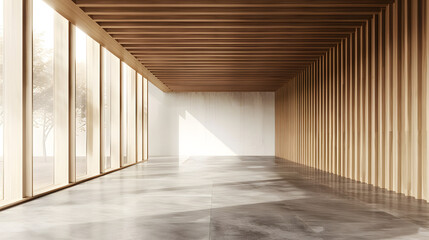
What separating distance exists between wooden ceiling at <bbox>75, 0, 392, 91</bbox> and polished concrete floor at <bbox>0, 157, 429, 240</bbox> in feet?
10.7

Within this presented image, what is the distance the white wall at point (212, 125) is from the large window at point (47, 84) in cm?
628

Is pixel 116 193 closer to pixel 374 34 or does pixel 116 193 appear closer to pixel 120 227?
pixel 120 227

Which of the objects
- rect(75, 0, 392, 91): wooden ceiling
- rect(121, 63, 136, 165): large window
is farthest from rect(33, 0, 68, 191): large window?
rect(121, 63, 136, 165): large window

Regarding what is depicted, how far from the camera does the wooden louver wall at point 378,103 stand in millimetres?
5773

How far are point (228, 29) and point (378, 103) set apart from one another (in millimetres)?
3461

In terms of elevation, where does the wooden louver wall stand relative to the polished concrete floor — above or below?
above

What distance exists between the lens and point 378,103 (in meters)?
A: 7.35

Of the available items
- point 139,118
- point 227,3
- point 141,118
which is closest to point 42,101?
point 139,118

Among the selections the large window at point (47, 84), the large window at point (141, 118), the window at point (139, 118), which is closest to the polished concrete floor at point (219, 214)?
the large window at point (47, 84)

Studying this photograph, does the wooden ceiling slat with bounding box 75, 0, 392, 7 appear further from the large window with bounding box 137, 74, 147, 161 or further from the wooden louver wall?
the large window with bounding box 137, 74, 147, 161

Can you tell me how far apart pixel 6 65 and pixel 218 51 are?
6214 mm

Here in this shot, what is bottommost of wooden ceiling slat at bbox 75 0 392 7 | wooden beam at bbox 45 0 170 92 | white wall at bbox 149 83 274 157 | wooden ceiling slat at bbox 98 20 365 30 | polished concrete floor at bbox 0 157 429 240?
polished concrete floor at bbox 0 157 429 240

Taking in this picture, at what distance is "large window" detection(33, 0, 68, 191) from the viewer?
7375mm

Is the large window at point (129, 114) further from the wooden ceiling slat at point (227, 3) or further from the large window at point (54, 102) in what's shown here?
the wooden ceiling slat at point (227, 3)
